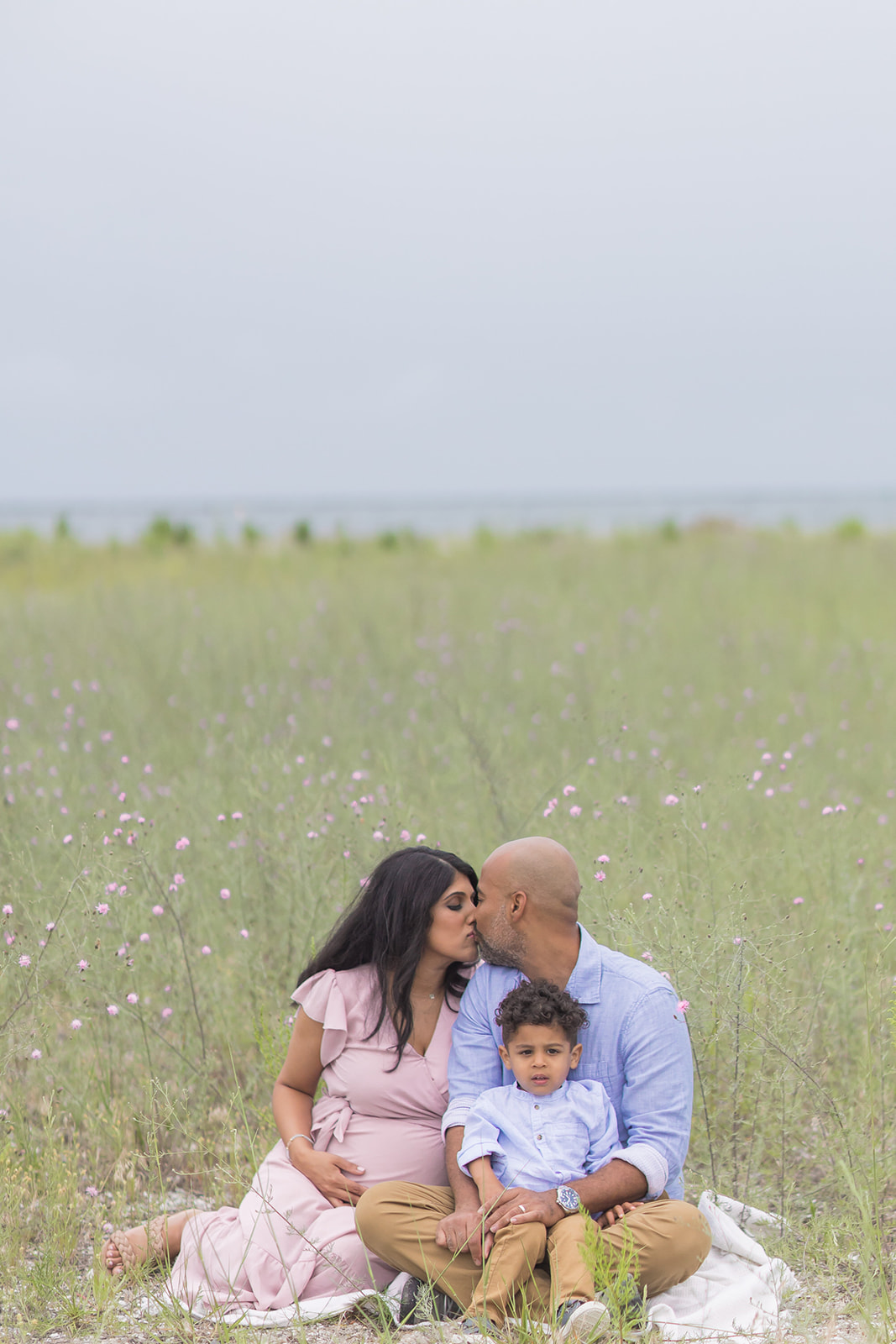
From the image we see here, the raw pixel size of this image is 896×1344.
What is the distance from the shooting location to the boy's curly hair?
8.62ft

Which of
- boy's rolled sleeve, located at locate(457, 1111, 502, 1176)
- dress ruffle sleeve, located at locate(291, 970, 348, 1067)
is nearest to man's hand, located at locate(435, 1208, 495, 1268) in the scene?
boy's rolled sleeve, located at locate(457, 1111, 502, 1176)

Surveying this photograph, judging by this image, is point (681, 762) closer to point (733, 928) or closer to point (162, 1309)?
point (733, 928)

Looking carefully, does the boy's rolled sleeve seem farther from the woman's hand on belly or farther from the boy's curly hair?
the woman's hand on belly

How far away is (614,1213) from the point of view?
262 cm

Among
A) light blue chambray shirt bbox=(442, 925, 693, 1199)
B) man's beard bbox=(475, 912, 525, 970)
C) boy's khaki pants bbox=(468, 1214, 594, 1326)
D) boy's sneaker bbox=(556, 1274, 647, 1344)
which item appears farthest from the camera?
man's beard bbox=(475, 912, 525, 970)

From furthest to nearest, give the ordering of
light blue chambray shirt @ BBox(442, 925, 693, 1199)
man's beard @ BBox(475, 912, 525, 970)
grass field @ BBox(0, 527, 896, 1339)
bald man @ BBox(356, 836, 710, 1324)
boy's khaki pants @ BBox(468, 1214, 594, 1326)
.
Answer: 1. grass field @ BBox(0, 527, 896, 1339)
2. man's beard @ BBox(475, 912, 525, 970)
3. light blue chambray shirt @ BBox(442, 925, 693, 1199)
4. bald man @ BBox(356, 836, 710, 1324)
5. boy's khaki pants @ BBox(468, 1214, 594, 1326)

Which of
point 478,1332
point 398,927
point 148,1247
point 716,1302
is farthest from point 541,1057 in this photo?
point 148,1247

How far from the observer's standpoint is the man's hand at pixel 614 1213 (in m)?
2.60

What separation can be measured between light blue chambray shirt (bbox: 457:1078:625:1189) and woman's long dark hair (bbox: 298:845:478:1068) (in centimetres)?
35

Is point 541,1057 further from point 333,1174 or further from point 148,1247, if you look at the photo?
point 148,1247

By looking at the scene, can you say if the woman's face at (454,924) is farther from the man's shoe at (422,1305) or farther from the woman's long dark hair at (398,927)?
the man's shoe at (422,1305)

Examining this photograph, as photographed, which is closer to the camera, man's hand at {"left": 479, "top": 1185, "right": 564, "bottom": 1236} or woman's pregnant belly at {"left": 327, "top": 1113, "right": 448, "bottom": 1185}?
man's hand at {"left": 479, "top": 1185, "right": 564, "bottom": 1236}

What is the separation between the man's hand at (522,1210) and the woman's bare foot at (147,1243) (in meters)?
0.90

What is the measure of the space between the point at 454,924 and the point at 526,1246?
73cm
